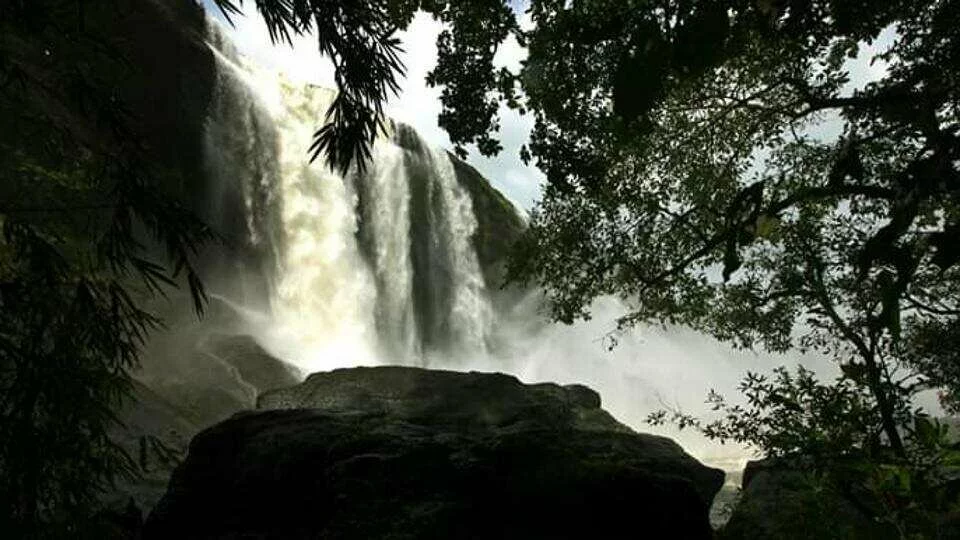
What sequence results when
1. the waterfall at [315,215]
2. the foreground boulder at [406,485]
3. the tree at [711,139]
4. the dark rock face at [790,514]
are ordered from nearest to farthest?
the tree at [711,139]
the dark rock face at [790,514]
the foreground boulder at [406,485]
the waterfall at [315,215]

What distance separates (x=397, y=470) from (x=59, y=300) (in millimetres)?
3412

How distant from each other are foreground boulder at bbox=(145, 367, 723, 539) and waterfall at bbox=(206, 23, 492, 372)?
17.9m

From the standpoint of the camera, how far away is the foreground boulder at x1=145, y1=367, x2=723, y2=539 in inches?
257

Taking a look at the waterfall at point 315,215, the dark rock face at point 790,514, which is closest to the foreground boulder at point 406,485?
the dark rock face at point 790,514

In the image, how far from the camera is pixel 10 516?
13.2ft

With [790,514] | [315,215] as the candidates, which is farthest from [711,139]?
[315,215]

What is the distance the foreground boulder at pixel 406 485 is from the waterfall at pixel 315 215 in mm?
17936

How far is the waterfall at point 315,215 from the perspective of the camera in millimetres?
27109

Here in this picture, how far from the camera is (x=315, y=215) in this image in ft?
93.7

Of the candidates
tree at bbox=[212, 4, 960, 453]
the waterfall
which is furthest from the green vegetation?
the waterfall

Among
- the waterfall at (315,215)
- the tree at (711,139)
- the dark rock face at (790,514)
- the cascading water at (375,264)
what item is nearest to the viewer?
the tree at (711,139)

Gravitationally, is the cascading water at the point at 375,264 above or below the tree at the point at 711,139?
above

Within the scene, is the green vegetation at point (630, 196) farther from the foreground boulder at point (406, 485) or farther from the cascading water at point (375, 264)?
the cascading water at point (375, 264)

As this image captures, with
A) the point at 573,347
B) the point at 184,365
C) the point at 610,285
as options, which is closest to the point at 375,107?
the point at 610,285
